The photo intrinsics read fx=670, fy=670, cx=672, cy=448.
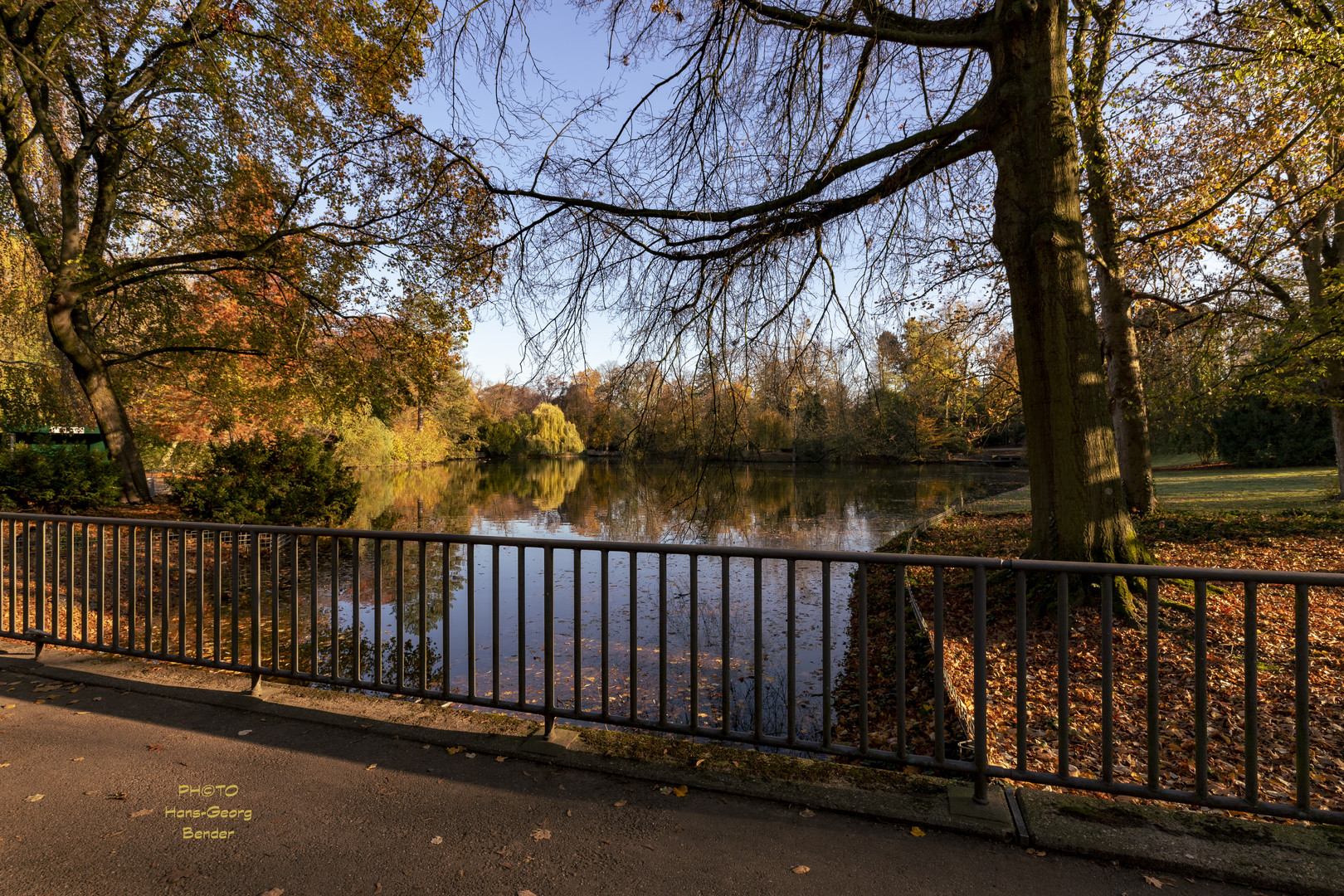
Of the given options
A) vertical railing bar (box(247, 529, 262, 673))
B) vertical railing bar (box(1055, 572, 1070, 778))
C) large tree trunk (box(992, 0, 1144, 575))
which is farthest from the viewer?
large tree trunk (box(992, 0, 1144, 575))

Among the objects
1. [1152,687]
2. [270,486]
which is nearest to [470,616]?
[1152,687]

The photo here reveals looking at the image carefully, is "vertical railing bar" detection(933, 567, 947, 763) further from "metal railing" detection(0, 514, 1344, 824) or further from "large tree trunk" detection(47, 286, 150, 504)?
"large tree trunk" detection(47, 286, 150, 504)

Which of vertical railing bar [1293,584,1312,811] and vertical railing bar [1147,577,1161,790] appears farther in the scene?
vertical railing bar [1147,577,1161,790]

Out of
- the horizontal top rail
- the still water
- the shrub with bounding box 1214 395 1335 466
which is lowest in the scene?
the still water

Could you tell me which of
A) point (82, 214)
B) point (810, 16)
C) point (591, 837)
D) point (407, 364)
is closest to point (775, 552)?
point (591, 837)

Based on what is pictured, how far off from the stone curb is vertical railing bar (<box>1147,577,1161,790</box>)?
0.75 feet

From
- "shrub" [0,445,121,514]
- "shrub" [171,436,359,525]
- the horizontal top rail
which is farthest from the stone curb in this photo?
"shrub" [0,445,121,514]

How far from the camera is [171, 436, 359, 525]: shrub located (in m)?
13.8

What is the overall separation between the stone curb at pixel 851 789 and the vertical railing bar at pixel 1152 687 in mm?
227

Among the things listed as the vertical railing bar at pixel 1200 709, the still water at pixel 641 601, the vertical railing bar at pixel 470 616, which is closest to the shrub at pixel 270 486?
the still water at pixel 641 601

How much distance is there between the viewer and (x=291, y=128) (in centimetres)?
1430

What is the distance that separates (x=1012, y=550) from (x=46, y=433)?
27.8 meters

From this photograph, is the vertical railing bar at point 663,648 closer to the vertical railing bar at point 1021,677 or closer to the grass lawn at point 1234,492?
the vertical railing bar at point 1021,677

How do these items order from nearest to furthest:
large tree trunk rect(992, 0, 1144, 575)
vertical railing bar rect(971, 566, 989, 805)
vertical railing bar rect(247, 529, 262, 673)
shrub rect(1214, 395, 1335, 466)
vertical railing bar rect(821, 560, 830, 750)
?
vertical railing bar rect(971, 566, 989, 805)
vertical railing bar rect(821, 560, 830, 750)
vertical railing bar rect(247, 529, 262, 673)
large tree trunk rect(992, 0, 1144, 575)
shrub rect(1214, 395, 1335, 466)
